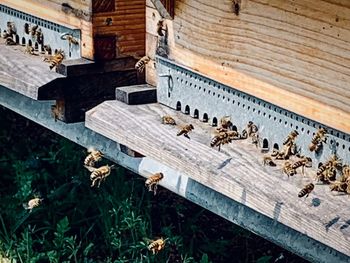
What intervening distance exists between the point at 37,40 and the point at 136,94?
122 cm

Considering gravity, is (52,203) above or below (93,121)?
below

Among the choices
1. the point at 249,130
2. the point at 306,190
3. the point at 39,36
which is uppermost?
the point at 306,190

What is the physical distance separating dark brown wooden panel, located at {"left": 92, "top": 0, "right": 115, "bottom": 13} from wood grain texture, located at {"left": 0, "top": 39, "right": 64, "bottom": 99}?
0.44 meters

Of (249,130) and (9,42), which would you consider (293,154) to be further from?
(9,42)

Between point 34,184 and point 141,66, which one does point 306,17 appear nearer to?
point 141,66

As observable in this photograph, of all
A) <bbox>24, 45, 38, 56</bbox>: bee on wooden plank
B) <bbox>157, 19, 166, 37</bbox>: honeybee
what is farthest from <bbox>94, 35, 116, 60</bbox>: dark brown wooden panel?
<bbox>24, 45, 38, 56</bbox>: bee on wooden plank

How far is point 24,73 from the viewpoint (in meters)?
5.39

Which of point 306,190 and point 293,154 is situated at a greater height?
point 306,190

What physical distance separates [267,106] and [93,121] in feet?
3.33

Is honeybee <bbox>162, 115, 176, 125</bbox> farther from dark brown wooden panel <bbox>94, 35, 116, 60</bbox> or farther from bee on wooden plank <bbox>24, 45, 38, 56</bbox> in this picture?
bee on wooden plank <bbox>24, 45, 38, 56</bbox>

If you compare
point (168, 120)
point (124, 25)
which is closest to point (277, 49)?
point (168, 120)

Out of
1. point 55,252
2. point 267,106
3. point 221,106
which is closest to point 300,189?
point 267,106

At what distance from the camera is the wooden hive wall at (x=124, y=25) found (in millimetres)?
5434

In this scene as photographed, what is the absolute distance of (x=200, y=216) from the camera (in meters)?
7.81
